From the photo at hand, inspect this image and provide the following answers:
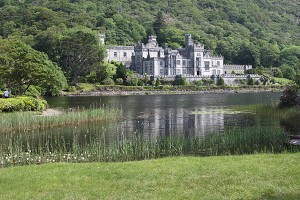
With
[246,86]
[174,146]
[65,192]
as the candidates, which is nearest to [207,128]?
[174,146]

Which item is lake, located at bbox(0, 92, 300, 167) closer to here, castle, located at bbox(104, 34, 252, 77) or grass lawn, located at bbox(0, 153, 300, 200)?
grass lawn, located at bbox(0, 153, 300, 200)

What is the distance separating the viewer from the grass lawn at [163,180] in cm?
1129

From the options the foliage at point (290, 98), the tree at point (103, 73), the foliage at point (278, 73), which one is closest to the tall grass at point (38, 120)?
the foliage at point (290, 98)

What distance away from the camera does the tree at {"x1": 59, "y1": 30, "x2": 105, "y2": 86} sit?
347 feet

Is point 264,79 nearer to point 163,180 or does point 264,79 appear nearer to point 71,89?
point 71,89

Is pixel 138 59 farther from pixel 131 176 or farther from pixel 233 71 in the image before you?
pixel 131 176

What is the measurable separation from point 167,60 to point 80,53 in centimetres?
2991

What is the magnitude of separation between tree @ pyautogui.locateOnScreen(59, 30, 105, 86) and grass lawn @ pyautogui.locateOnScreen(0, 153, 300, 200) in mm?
91919

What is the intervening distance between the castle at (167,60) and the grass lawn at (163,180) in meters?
108

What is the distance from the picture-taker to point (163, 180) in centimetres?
1265

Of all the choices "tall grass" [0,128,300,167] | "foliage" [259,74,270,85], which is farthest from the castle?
"tall grass" [0,128,300,167]

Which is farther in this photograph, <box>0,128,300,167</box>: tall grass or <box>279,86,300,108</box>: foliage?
<box>279,86,300,108</box>: foliage

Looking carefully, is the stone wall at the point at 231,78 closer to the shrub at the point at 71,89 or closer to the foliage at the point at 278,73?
the foliage at the point at 278,73

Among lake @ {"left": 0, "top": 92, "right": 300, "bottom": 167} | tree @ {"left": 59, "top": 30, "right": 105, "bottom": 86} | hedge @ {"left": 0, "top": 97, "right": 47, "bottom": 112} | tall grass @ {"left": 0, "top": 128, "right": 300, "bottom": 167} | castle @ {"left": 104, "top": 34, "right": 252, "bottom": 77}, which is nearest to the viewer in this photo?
tall grass @ {"left": 0, "top": 128, "right": 300, "bottom": 167}
